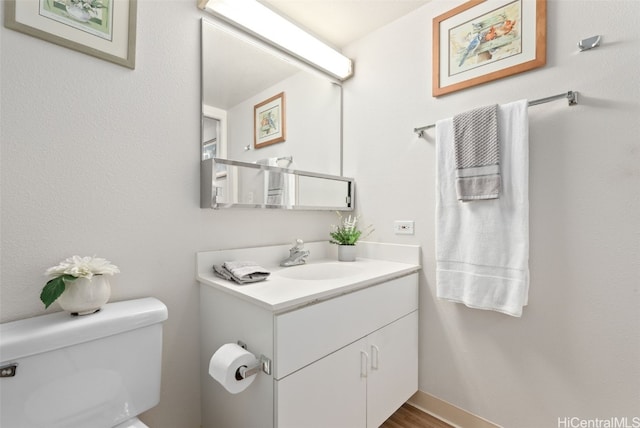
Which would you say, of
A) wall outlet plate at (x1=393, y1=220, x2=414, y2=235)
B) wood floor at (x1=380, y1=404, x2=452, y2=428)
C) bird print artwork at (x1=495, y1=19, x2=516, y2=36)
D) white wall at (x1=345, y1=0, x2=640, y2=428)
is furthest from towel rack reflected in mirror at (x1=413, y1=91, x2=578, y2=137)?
wood floor at (x1=380, y1=404, x2=452, y2=428)

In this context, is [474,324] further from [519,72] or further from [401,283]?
[519,72]

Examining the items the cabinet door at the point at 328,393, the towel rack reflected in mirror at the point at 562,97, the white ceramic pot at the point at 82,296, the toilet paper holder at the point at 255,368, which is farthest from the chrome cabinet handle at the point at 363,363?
the towel rack reflected in mirror at the point at 562,97

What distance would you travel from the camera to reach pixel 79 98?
102 cm

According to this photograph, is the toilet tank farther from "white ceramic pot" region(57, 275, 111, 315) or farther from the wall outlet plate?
the wall outlet plate

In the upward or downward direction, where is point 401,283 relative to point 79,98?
downward

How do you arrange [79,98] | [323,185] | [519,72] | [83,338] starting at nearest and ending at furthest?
[83,338] → [79,98] → [519,72] → [323,185]

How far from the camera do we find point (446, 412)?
148 cm

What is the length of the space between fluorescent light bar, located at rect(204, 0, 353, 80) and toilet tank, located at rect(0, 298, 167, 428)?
1.38 meters

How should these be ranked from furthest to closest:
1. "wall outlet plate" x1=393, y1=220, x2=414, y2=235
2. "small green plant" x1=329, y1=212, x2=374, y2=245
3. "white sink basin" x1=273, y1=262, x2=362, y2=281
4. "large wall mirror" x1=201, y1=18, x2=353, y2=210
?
"small green plant" x1=329, y1=212, x2=374, y2=245
"wall outlet plate" x1=393, y1=220, x2=414, y2=235
"white sink basin" x1=273, y1=262, x2=362, y2=281
"large wall mirror" x1=201, y1=18, x2=353, y2=210

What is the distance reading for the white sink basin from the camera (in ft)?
4.83

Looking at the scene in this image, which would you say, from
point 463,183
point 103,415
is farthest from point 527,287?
point 103,415

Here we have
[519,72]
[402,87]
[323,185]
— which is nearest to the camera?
[519,72]

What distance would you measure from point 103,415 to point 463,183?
1.61 meters

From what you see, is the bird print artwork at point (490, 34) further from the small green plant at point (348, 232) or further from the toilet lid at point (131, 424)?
the toilet lid at point (131, 424)
